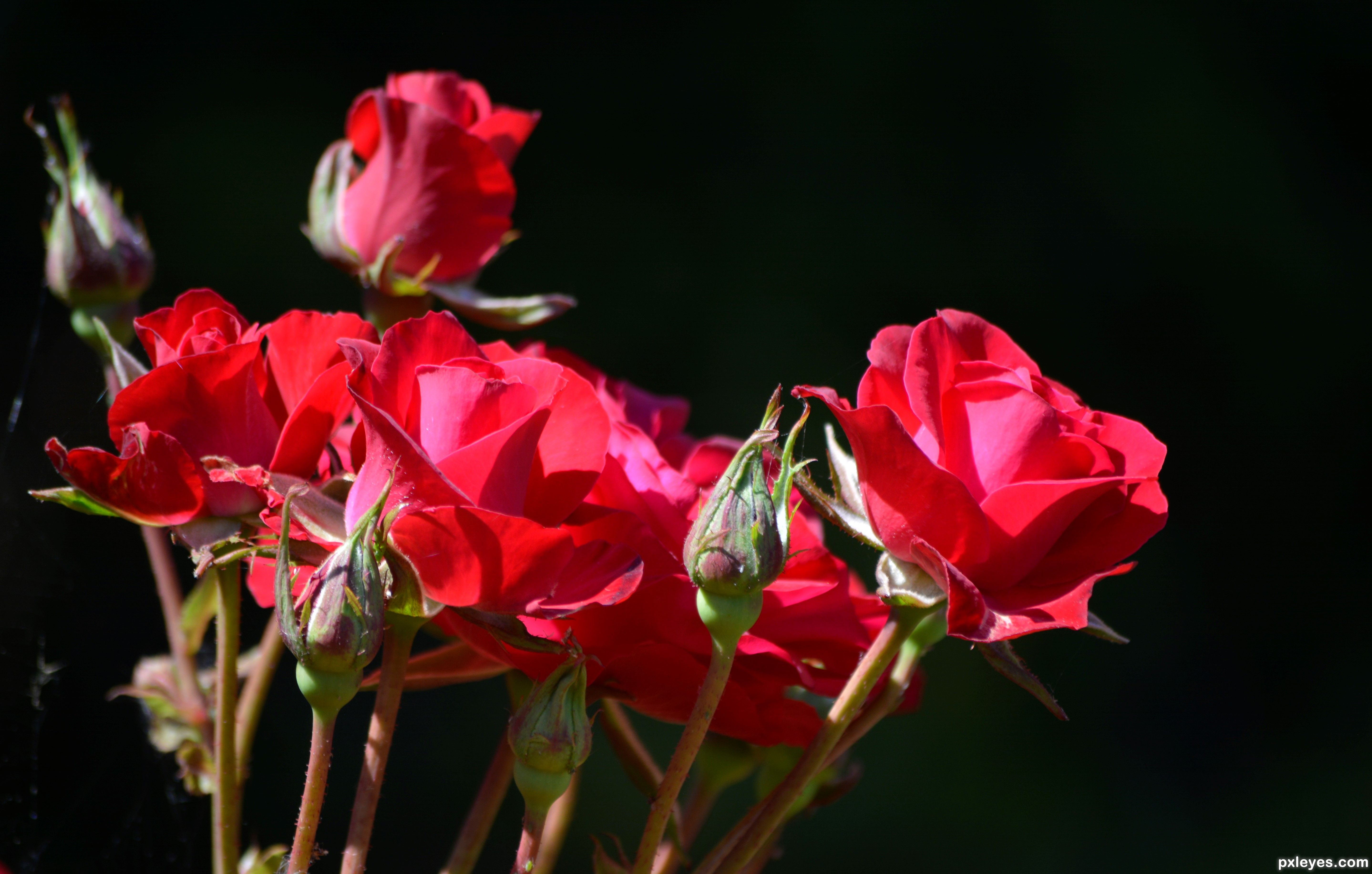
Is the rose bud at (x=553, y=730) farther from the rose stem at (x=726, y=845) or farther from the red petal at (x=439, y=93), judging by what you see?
the red petal at (x=439, y=93)

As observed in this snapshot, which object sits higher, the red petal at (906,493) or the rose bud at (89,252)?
the rose bud at (89,252)

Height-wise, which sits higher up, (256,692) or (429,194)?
(429,194)

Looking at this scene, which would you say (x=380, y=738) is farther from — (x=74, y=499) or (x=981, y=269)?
(x=981, y=269)

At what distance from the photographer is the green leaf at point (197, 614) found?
0.31 meters

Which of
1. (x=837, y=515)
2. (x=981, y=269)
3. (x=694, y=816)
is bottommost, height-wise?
(x=981, y=269)

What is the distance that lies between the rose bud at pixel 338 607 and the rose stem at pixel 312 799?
2cm

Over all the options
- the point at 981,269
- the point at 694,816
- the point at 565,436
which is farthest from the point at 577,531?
the point at 981,269

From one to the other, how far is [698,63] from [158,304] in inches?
26.7

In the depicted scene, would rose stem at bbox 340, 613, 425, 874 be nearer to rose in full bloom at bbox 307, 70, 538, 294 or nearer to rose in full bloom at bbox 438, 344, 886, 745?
rose in full bloom at bbox 438, 344, 886, 745

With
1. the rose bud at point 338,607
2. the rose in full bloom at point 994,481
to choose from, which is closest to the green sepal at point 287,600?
the rose bud at point 338,607

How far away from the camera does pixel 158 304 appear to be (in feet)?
3.43

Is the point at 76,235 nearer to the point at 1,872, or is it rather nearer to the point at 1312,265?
the point at 1,872

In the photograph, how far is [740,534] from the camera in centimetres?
19

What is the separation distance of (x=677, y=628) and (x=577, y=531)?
3 cm
